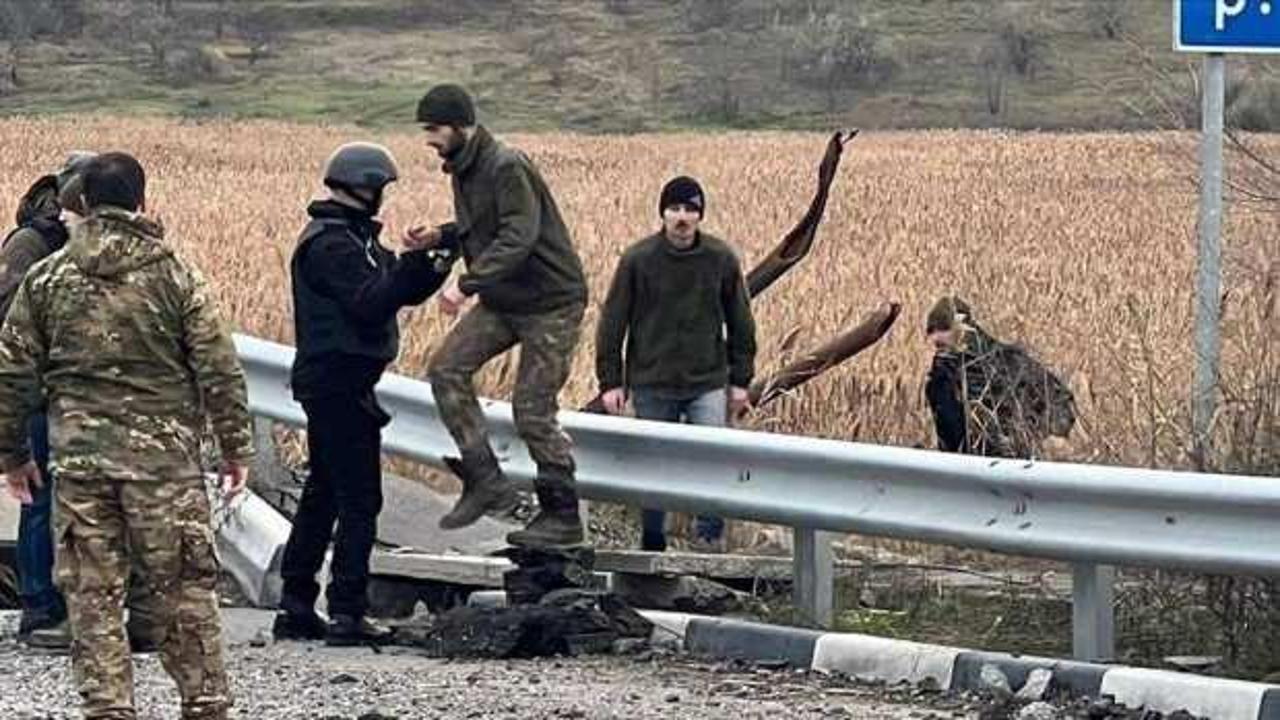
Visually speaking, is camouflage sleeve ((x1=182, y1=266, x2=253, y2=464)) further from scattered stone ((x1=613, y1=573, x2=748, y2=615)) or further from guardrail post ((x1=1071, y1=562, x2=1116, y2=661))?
scattered stone ((x1=613, y1=573, x2=748, y2=615))

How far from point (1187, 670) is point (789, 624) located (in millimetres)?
1543

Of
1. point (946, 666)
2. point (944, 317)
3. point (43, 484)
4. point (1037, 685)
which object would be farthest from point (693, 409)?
point (1037, 685)

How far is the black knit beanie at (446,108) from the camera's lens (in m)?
10.1

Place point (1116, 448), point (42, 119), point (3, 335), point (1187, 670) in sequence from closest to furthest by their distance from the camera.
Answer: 1. point (3, 335)
2. point (1187, 670)
3. point (1116, 448)
4. point (42, 119)

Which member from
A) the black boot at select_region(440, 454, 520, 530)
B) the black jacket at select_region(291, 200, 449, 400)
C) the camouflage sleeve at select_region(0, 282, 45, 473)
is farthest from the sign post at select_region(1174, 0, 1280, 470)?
the camouflage sleeve at select_region(0, 282, 45, 473)

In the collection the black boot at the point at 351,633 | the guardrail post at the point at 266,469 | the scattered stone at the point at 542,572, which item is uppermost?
the guardrail post at the point at 266,469

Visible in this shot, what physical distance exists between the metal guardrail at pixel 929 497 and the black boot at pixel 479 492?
0.27m

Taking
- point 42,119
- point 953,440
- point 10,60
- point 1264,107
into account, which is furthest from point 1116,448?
point 10,60

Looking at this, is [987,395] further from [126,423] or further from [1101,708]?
[126,423]

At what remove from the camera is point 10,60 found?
89562mm

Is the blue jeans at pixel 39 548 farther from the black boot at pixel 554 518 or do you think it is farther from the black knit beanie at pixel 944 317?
the black knit beanie at pixel 944 317

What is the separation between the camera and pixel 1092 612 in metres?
8.90

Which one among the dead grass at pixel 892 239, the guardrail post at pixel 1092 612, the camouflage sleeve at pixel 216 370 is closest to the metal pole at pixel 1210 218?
the dead grass at pixel 892 239

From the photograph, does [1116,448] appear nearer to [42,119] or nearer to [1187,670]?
[1187,670]
